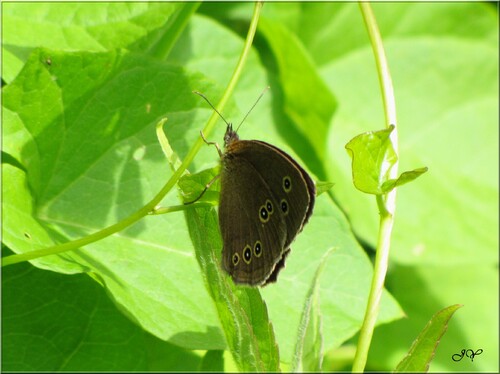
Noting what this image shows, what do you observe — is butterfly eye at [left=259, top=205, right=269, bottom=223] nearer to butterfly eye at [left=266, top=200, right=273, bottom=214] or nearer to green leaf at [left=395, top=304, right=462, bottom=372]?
butterfly eye at [left=266, top=200, right=273, bottom=214]

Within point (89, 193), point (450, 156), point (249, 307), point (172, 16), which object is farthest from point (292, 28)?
point (249, 307)

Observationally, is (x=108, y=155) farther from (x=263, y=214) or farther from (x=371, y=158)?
(x=371, y=158)

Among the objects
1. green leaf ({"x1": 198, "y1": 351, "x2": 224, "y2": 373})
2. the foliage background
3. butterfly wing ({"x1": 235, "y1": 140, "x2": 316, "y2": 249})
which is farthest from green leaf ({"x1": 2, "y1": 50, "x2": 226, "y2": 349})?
butterfly wing ({"x1": 235, "y1": 140, "x2": 316, "y2": 249})

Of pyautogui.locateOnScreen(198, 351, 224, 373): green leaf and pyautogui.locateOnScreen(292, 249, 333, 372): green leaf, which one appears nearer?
pyautogui.locateOnScreen(292, 249, 333, 372): green leaf

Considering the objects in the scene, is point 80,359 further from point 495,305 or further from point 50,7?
point 495,305

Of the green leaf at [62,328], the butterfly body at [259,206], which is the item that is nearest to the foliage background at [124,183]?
the green leaf at [62,328]

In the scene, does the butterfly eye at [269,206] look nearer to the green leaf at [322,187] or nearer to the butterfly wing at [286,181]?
the butterfly wing at [286,181]
